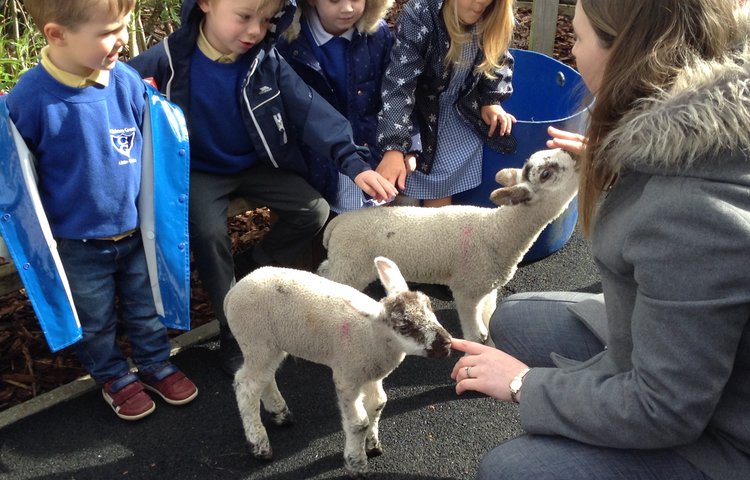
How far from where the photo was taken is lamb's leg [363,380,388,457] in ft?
8.91

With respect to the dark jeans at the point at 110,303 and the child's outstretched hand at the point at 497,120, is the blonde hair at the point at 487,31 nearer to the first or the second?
the child's outstretched hand at the point at 497,120

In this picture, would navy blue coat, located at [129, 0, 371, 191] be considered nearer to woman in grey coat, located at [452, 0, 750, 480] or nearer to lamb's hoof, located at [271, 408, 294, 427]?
lamb's hoof, located at [271, 408, 294, 427]

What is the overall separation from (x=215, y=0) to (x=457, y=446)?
2.21m

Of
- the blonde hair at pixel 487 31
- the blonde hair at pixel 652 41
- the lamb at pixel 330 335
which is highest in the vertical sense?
the blonde hair at pixel 652 41

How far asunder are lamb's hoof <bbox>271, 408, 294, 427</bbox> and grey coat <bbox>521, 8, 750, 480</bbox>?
153 cm

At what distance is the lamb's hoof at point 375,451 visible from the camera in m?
2.82

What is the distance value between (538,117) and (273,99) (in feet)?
7.28

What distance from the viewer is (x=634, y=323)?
1.62 metres

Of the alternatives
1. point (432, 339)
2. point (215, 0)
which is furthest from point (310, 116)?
point (432, 339)

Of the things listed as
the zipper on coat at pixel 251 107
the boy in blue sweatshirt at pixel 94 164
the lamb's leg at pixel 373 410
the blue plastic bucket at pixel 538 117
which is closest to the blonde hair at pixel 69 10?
the boy in blue sweatshirt at pixel 94 164

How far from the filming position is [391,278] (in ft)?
8.19

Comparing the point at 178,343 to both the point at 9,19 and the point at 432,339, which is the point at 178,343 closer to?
the point at 432,339

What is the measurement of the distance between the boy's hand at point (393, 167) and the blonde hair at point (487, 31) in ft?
2.03

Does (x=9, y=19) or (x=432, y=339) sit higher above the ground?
(x=9, y=19)
